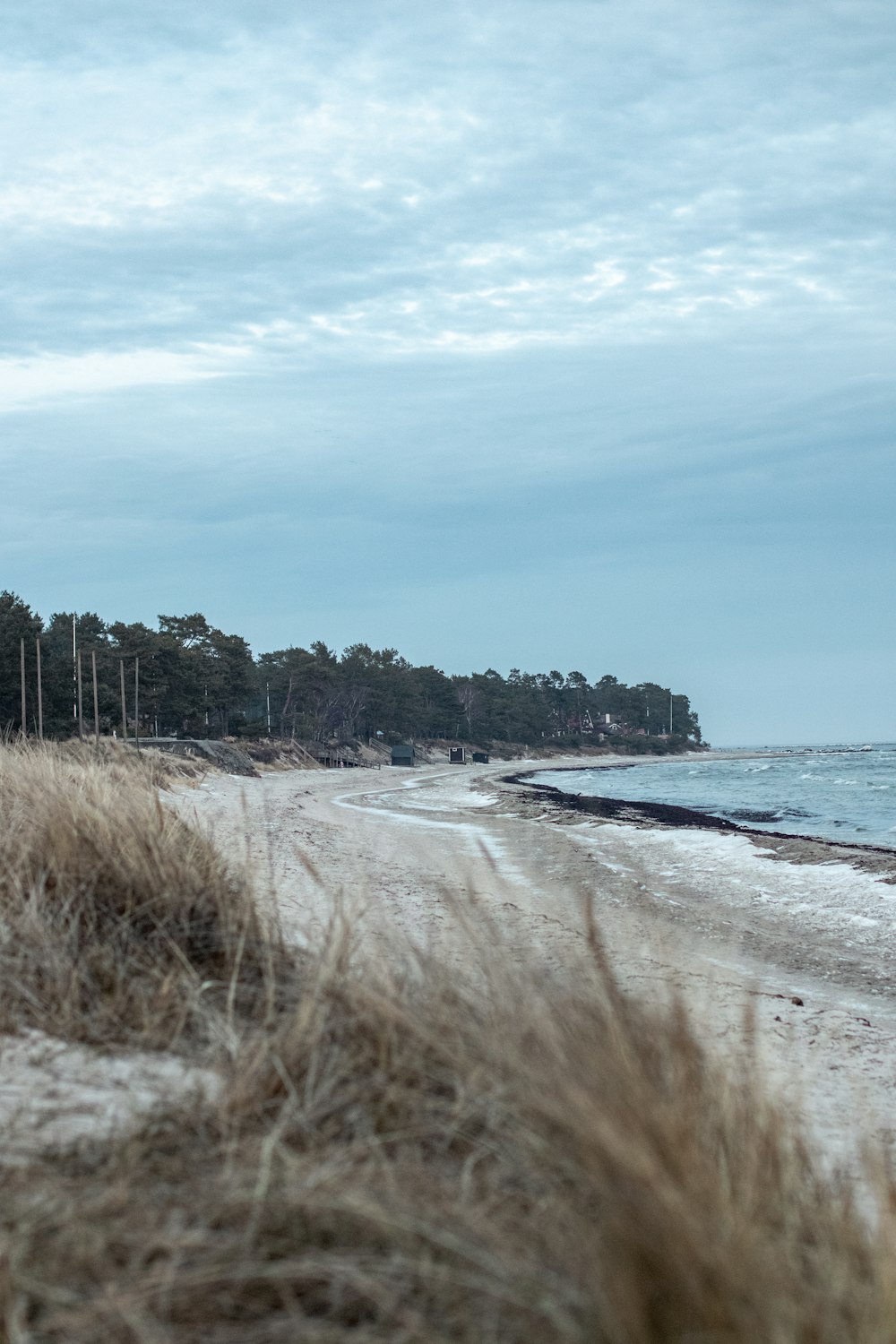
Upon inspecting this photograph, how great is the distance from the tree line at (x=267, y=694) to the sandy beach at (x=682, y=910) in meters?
7.94

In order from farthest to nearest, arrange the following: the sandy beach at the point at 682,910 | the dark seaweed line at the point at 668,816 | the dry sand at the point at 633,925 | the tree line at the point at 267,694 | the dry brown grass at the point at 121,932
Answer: the tree line at the point at 267,694, the dark seaweed line at the point at 668,816, the sandy beach at the point at 682,910, the dry brown grass at the point at 121,932, the dry sand at the point at 633,925

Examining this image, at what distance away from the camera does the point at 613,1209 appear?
198 cm

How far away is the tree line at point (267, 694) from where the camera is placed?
1927 inches

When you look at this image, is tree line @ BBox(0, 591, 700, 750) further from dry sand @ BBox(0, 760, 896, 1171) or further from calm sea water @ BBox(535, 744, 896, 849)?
calm sea water @ BBox(535, 744, 896, 849)

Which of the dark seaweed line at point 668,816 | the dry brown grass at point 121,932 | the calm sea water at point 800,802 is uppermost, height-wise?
the dry brown grass at point 121,932

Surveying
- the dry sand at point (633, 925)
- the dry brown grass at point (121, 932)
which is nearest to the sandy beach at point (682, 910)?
the dry sand at point (633, 925)

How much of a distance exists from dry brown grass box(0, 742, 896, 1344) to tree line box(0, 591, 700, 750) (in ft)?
51.5

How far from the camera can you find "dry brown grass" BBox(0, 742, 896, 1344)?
6.10ft

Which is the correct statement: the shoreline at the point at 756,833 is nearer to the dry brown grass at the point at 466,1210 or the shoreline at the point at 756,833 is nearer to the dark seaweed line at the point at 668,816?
the dark seaweed line at the point at 668,816

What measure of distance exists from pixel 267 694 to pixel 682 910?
77.9 m

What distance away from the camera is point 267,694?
86.6m

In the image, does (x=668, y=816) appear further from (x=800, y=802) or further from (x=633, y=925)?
(x=633, y=925)

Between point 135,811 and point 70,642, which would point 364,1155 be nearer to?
point 135,811

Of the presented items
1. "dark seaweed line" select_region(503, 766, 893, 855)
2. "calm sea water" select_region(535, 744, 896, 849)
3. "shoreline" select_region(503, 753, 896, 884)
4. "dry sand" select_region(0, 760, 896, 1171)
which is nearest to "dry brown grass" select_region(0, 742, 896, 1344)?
"dry sand" select_region(0, 760, 896, 1171)
